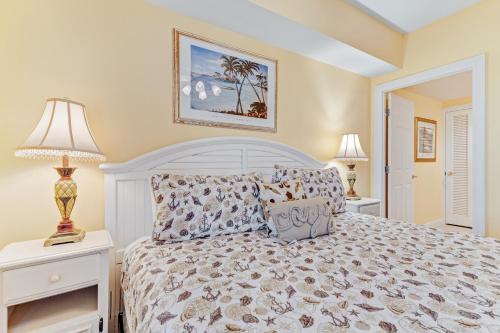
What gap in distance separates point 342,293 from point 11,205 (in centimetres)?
171

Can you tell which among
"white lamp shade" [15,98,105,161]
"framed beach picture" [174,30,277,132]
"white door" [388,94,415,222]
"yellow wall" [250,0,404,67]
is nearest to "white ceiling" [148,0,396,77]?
"yellow wall" [250,0,404,67]

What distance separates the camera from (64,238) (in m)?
1.21

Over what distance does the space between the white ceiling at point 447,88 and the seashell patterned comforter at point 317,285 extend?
2.81 metres

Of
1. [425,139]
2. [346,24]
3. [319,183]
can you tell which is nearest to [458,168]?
[425,139]

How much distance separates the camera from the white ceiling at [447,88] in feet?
10.5

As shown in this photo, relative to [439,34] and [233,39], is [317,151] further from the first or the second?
[439,34]

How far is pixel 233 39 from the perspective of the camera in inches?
80.2

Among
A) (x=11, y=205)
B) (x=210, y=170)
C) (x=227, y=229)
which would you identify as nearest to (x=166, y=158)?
(x=210, y=170)

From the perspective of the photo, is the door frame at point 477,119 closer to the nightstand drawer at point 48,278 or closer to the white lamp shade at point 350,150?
the white lamp shade at point 350,150

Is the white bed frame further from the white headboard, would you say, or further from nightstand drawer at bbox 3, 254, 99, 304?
nightstand drawer at bbox 3, 254, 99, 304

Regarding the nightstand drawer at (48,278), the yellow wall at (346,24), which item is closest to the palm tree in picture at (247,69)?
the yellow wall at (346,24)

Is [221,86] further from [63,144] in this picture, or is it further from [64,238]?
[64,238]

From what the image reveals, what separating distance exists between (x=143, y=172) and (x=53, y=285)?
0.75m

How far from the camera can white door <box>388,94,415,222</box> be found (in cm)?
314
